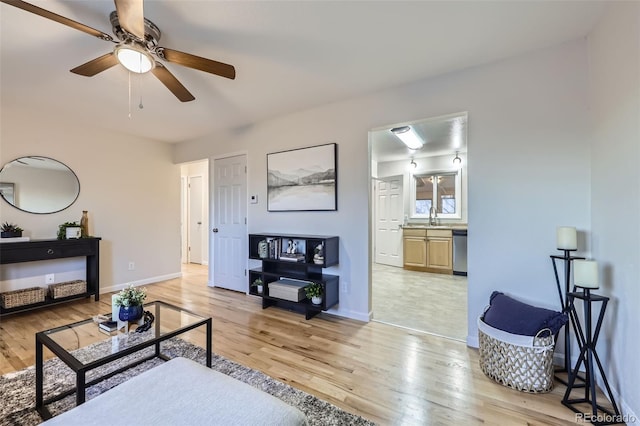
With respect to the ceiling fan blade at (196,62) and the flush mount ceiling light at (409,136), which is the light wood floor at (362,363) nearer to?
the ceiling fan blade at (196,62)

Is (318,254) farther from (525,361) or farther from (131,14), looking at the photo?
(131,14)

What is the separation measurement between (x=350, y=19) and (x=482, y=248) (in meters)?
2.04

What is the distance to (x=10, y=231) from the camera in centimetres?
316

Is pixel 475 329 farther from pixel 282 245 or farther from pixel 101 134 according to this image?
pixel 101 134

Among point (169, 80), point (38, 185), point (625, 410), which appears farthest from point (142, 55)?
point (625, 410)

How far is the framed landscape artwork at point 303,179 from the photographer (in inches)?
126

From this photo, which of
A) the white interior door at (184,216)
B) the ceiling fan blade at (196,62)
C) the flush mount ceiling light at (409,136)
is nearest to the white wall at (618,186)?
the flush mount ceiling light at (409,136)

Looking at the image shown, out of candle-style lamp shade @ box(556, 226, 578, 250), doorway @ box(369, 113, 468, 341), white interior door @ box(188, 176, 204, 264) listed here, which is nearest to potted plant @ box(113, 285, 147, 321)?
A: doorway @ box(369, 113, 468, 341)

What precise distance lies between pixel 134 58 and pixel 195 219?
5044 millimetres

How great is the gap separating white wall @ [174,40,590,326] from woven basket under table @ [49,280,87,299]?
345cm

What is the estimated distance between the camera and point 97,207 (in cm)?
399

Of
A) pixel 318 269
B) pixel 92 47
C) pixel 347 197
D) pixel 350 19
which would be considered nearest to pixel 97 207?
pixel 92 47

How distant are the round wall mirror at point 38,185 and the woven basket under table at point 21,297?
3.16ft

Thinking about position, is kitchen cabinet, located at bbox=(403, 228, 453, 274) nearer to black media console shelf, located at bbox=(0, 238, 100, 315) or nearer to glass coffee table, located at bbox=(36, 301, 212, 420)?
glass coffee table, located at bbox=(36, 301, 212, 420)
